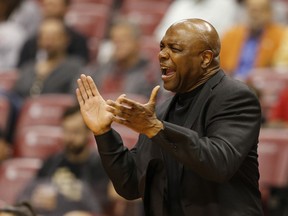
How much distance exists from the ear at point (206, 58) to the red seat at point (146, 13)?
5633 millimetres

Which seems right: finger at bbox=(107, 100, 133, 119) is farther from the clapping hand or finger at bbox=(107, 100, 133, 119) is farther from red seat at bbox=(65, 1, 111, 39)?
red seat at bbox=(65, 1, 111, 39)

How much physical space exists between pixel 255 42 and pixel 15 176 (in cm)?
222

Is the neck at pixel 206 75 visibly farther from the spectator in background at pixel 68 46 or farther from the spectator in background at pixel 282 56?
the spectator in background at pixel 68 46

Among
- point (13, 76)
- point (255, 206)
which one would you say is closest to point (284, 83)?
point (13, 76)

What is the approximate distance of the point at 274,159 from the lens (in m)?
5.41

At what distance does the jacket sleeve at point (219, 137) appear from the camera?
2.67 meters

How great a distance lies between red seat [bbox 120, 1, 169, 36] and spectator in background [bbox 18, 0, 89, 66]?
0.70 m

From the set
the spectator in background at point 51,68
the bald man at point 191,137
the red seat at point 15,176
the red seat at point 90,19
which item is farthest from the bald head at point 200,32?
the red seat at point 90,19

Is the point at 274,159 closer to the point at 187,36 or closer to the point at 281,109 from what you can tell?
the point at 281,109

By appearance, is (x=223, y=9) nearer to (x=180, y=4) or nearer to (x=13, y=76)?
(x=180, y=4)

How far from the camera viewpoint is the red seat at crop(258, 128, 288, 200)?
540cm

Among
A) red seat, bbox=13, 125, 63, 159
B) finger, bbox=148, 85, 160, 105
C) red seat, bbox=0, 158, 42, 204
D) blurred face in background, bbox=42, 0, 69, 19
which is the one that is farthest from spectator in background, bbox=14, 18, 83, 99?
finger, bbox=148, 85, 160, 105

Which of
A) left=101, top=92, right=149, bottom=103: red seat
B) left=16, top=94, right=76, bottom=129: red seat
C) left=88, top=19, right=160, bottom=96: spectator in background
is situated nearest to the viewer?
left=101, top=92, right=149, bottom=103: red seat

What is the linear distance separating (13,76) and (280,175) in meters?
3.01
